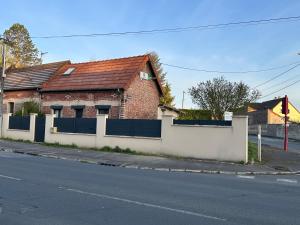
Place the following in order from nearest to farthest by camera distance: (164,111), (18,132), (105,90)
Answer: (105,90) < (18,132) < (164,111)

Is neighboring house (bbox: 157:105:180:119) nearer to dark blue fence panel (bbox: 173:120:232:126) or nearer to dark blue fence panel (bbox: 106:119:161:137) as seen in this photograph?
dark blue fence panel (bbox: 106:119:161:137)

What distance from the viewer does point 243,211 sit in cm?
818

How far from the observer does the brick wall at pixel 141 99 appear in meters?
28.0

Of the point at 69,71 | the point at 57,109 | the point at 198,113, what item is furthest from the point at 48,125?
the point at 198,113

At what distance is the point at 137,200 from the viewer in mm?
8938

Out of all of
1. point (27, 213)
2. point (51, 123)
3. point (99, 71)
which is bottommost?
point (27, 213)

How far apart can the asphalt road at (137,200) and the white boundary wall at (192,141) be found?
18.7 feet

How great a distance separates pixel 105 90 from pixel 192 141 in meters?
9.39

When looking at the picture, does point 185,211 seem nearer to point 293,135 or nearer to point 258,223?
point 258,223

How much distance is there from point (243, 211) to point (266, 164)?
11.4m

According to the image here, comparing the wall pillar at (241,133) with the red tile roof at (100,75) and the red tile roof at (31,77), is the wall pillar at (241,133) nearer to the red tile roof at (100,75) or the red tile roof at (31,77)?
the red tile roof at (100,75)

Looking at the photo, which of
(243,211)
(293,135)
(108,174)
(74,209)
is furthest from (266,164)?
(293,135)

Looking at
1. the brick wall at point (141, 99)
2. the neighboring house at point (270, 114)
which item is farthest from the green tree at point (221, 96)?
the neighboring house at point (270, 114)

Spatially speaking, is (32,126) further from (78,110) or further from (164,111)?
(164,111)
